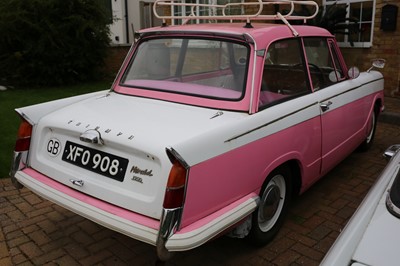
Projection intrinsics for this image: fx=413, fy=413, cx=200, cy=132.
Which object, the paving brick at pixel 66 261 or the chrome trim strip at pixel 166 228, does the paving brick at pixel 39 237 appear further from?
the chrome trim strip at pixel 166 228

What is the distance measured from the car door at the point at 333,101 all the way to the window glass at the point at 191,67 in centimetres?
89

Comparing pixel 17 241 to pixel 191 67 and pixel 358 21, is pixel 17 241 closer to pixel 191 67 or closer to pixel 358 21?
pixel 191 67

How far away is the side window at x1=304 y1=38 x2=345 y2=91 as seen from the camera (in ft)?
12.5

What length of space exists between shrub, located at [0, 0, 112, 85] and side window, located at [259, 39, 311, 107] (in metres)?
6.36

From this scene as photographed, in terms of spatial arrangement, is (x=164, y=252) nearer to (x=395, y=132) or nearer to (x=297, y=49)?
(x=297, y=49)

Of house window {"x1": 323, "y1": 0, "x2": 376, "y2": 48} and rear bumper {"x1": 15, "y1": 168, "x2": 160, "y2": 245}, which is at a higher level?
house window {"x1": 323, "y1": 0, "x2": 376, "y2": 48}

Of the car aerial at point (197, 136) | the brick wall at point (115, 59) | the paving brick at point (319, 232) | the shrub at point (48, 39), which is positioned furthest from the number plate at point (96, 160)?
the brick wall at point (115, 59)

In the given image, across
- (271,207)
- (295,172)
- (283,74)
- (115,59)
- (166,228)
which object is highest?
(283,74)

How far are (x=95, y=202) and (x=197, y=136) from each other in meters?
0.82

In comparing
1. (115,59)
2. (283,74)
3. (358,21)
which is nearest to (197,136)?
(283,74)

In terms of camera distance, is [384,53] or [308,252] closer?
[308,252]

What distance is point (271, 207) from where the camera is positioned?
129 inches

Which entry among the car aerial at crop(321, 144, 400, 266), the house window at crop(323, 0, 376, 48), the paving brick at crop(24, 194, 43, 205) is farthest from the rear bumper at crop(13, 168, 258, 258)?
the house window at crop(323, 0, 376, 48)

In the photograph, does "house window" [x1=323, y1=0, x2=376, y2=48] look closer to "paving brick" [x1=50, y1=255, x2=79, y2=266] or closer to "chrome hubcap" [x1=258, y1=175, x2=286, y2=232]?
"chrome hubcap" [x1=258, y1=175, x2=286, y2=232]
